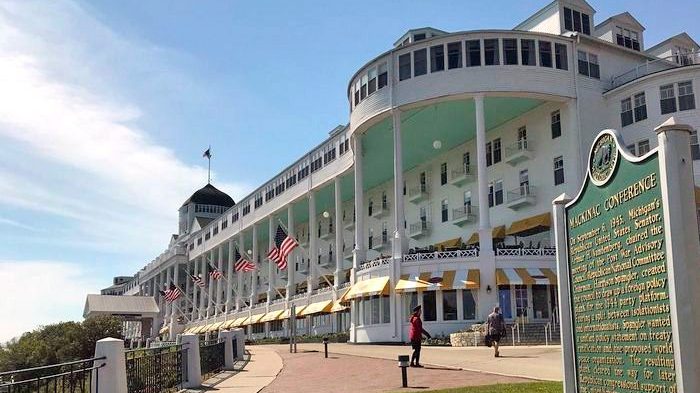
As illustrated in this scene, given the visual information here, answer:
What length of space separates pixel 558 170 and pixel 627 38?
1067 cm

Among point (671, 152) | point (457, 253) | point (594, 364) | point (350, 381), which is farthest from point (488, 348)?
point (671, 152)

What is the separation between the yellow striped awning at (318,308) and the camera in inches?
1976

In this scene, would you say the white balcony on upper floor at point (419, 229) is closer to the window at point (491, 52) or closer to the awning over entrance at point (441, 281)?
the awning over entrance at point (441, 281)

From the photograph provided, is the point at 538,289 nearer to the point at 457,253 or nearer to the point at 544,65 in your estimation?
the point at 457,253

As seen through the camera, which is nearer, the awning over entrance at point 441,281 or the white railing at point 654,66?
the awning over entrance at point 441,281

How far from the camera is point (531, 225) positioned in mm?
41406

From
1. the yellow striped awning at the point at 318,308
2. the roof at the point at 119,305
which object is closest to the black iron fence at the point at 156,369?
the yellow striped awning at the point at 318,308

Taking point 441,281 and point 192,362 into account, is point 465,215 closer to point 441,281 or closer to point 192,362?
point 441,281

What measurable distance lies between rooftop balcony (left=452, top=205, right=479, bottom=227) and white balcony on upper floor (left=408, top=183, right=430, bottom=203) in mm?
4468

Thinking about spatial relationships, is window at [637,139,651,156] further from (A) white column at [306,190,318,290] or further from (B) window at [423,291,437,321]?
(A) white column at [306,190,318,290]

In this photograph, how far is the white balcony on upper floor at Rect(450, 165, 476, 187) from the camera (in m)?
47.1

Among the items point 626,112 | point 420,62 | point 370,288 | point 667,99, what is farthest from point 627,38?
point 370,288

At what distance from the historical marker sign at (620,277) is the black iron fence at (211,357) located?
15.3m

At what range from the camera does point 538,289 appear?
3719cm
